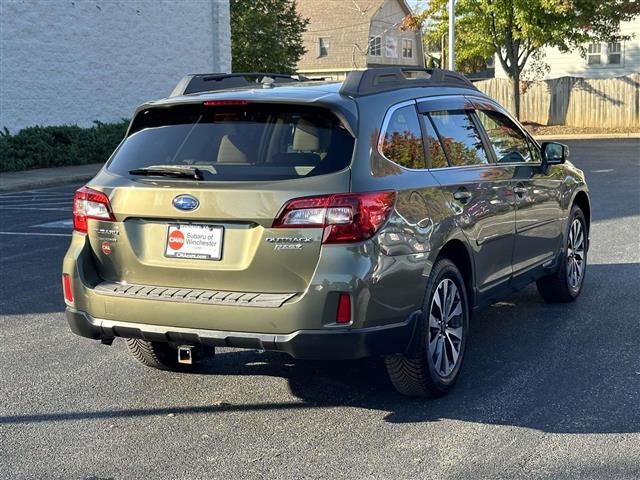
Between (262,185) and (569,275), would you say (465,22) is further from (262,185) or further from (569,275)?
(262,185)

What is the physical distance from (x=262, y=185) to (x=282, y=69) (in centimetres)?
3834

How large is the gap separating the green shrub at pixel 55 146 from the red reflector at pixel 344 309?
1890 cm

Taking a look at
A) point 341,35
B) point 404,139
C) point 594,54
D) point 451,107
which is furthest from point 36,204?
point 341,35

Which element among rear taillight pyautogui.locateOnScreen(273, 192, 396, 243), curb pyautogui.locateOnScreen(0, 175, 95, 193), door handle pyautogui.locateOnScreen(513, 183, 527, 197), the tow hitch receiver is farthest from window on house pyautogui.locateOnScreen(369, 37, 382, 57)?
rear taillight pyautogui.locateOnScreen(273, 192, 396, 243)

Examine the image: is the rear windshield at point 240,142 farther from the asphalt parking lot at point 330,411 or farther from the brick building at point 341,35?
the brick building at point 341,35

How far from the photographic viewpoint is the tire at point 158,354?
5926 mm

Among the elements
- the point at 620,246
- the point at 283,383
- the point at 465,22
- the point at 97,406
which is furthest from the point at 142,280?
the point at 465,22

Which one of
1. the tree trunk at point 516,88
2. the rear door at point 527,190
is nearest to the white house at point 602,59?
the tree trunk at point 516,88

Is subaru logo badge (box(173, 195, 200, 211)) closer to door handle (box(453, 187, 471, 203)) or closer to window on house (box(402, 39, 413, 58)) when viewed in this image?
door handle (box(453, 187, 471, 203))

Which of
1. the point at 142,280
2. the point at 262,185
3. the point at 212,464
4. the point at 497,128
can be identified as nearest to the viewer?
the point at 212,464

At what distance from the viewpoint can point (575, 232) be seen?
788 centimetres

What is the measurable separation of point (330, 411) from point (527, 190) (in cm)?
247

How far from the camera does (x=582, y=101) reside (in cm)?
3781

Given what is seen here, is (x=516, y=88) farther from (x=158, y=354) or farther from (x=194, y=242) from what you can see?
(x=194, y=242)
